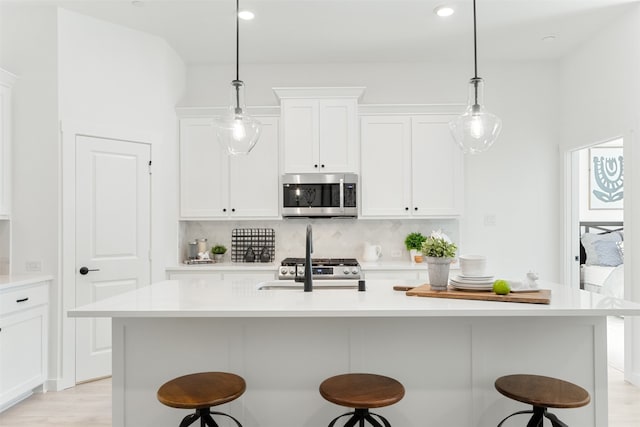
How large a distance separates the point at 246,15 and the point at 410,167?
6.89 feet

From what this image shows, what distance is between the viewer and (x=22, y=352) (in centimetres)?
305

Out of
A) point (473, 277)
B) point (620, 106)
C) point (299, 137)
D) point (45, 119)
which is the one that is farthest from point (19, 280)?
point (620, 106)

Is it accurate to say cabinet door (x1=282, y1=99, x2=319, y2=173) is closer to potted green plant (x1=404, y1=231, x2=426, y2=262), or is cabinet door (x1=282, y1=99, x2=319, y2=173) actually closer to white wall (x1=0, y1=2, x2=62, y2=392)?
potted green plant (x1=404, y1=231, x2=426, y2=262)

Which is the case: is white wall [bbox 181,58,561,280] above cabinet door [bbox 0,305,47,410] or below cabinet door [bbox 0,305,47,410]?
above

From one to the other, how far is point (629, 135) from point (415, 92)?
6.67 feet

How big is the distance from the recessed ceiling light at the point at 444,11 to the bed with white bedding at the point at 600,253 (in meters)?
3.85

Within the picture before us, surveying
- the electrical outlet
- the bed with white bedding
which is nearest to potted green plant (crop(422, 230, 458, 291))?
the electrical outlet

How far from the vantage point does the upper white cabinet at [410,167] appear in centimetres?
429

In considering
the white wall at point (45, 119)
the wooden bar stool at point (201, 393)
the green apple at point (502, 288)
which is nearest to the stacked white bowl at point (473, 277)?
the green apple at point (502, 288)

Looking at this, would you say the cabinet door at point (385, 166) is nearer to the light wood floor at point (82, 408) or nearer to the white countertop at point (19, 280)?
the light wood floor at point (82, 408)

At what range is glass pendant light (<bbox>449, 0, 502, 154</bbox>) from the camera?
247 centimetres

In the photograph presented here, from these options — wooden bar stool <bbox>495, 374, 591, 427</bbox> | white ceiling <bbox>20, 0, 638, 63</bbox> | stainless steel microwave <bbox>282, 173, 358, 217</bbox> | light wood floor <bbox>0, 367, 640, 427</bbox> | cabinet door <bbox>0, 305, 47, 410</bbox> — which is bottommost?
light wood floor <bbox>0, 367, 640, 427</bbox>

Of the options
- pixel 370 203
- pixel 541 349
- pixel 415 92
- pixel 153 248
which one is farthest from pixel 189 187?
pixel 541 349

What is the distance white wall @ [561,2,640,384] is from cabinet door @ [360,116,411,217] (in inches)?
67.4
